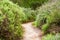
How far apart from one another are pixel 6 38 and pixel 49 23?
3.26 meters

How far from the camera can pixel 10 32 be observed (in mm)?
10227

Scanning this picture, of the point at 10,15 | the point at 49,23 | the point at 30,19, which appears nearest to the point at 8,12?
the point at 10,15

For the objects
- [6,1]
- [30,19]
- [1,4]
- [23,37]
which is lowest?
[23,37]

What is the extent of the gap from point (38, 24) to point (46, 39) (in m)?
4.64

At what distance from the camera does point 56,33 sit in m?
10.9

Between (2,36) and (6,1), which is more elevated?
(6,1)

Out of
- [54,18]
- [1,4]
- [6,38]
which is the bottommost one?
[6,38]

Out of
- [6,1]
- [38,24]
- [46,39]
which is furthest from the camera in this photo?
[38,24]

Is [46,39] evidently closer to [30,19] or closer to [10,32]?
[10,32]

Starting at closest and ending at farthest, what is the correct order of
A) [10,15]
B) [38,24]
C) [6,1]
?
[10,15] → [6,1] → [38,24]

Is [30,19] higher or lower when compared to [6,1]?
higher

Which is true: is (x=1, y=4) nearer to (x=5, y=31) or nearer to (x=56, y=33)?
(x=5, y=31)

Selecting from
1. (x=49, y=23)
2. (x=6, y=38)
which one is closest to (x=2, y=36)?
(x=6, y=38)

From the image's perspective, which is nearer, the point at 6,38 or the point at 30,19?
the point at 6,38
